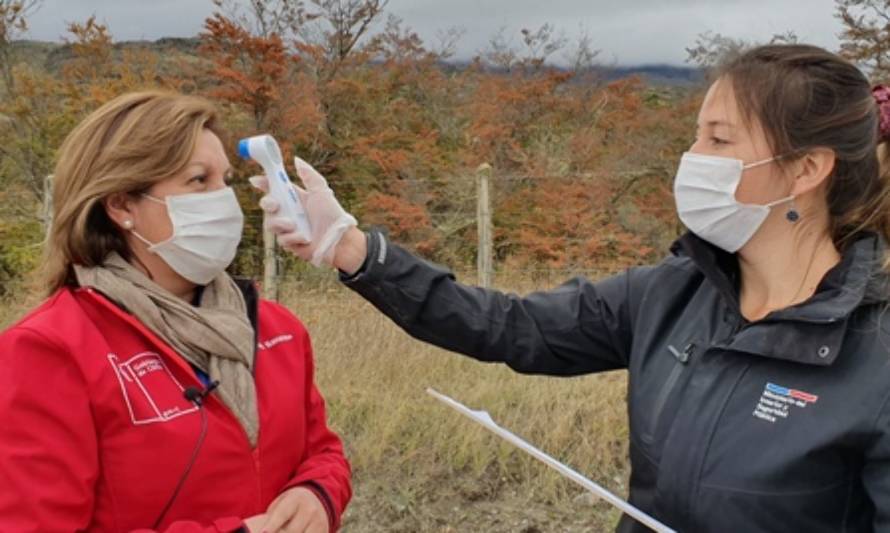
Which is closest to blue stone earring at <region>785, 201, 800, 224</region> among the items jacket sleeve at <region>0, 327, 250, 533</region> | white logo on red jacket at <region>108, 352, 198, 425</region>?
white logo on red jacket at <region>108, 352, 198, 425</region>

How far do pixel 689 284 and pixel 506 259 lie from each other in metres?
8.81

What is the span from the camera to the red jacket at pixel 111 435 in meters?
1.58

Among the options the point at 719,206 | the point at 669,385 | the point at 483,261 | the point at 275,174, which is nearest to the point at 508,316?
the point at 669,385

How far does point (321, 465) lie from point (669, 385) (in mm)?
941

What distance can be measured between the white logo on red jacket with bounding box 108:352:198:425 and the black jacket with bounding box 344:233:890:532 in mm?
523

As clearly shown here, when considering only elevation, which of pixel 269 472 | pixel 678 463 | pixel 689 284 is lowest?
pixel 269 472

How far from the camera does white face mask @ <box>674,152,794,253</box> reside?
6.12 ft

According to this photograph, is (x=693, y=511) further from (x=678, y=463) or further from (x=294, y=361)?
(x=294, y=361)

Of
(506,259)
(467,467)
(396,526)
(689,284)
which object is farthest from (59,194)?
(506,259)

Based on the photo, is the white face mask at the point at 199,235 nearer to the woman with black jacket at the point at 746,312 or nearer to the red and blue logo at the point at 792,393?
the woman with black jacket at the point at 746,312

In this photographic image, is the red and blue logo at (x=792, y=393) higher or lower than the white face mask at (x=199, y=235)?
lower

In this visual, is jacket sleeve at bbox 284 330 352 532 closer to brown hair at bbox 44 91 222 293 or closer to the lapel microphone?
the lapel microphone

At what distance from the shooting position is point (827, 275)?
1.69m

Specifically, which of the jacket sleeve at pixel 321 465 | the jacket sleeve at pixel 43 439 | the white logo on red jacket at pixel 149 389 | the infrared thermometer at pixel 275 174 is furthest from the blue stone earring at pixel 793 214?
the jacket sleeve at pixel 43 439
